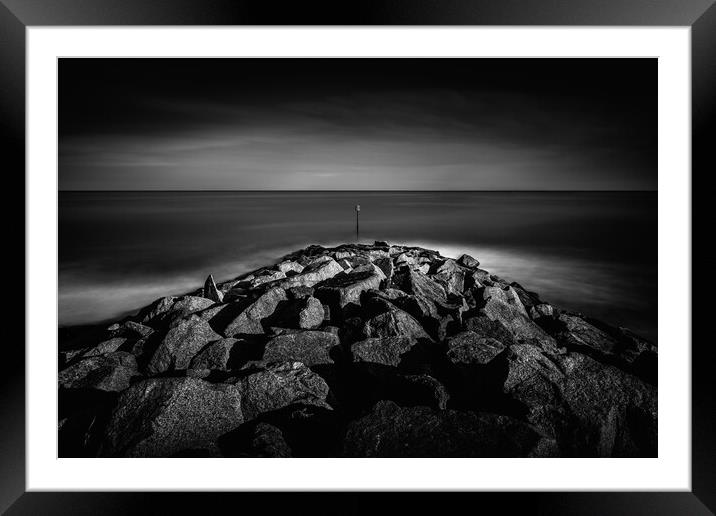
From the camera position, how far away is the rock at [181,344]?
2.23 m

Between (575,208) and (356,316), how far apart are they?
397 centimetres

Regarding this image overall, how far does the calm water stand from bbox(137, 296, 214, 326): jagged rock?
52cm

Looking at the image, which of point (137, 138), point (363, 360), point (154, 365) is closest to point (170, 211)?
point (137, 138)

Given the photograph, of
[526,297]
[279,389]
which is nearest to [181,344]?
[279,389]

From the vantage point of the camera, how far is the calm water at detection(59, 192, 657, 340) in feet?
10.1

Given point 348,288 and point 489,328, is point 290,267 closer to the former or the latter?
point 348,288

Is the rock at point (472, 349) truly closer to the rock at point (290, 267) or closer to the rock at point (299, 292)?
the rock at point (299, 292)

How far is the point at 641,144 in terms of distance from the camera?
272 cm

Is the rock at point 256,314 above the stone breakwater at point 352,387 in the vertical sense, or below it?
above

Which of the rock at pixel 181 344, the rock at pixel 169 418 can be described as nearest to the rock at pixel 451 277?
the rock at pixel 181 344

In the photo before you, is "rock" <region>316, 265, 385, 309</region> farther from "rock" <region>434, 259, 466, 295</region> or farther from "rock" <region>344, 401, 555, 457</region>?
"rock" <region>344, 401, 555, 457</region>

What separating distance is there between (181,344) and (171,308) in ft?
2.64

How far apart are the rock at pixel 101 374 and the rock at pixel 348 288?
114cm
